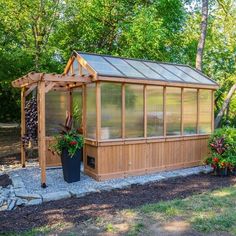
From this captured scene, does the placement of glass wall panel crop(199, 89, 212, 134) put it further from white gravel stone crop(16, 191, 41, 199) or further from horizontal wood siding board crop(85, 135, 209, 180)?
white gravel stone crop(16, 191, 41, 199)

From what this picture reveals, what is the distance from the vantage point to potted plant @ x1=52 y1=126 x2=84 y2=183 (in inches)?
228

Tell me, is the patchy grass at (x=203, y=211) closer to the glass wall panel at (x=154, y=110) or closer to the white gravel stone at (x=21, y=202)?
the white gravel stone at (x=21, y=202)

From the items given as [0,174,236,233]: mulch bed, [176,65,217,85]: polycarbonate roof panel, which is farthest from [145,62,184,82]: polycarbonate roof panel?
[0,174,236,233]: mulch bed

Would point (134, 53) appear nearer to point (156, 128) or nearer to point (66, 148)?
point (156, 128)

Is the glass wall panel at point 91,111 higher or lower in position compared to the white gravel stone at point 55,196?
higher

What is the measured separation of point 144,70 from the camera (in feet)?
23.1

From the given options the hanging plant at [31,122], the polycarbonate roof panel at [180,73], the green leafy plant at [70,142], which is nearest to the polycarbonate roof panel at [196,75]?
the polycarbonate roof panel at [180,73]

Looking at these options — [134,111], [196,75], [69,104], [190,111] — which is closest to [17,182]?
[69,104]

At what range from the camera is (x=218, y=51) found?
15828mm

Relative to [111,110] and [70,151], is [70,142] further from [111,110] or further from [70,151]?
[111,110]

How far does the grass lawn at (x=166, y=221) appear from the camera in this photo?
11.5 feet

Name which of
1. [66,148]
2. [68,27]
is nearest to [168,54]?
[68,27]

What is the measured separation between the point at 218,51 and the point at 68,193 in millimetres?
13526

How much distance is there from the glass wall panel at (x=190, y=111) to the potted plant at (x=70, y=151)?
2.93m
